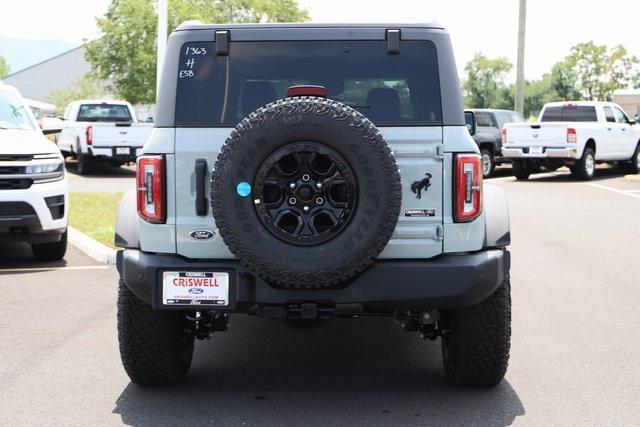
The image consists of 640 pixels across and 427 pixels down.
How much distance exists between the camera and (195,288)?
16.2 feet

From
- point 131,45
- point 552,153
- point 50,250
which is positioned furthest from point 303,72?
point 131,45

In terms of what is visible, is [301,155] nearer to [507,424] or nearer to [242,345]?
[507,424]

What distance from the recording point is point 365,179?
4.63 meters

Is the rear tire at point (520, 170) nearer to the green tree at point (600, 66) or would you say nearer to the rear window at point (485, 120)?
the rear window at point (485, 120)

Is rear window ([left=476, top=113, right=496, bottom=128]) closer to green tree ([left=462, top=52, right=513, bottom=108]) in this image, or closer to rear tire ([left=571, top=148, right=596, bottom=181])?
rear tire ([left=571, top=148, right=596, bottom=181])

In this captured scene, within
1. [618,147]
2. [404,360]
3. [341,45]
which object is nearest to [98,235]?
[404,360]

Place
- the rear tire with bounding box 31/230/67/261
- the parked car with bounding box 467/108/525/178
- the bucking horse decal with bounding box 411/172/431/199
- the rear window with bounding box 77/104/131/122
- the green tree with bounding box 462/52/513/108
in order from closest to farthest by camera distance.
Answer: the bucking horse decal with bounding box 411/172/431/199 → the rear tire with bounding box 31/230/67/261 → the parked car with bounding box 467/108/525/178 → the rear window with bounding box 77/104/131/122 → the green tree with bounding box 462/52/513/108

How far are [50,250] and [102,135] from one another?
14.2 meters

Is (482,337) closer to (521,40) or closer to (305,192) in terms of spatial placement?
(305,192)

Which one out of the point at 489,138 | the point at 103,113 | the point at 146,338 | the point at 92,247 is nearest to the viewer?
the point at 146,338

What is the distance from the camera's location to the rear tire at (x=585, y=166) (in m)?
23.5

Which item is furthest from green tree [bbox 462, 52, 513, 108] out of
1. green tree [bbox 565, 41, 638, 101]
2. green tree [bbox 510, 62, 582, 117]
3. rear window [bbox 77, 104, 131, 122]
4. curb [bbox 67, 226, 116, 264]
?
curb [bbox 67, 226, 116, 264]

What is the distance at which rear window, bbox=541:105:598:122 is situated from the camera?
24.5 m

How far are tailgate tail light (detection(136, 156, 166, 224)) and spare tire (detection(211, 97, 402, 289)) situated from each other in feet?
1.49
